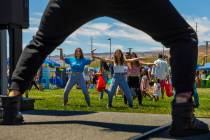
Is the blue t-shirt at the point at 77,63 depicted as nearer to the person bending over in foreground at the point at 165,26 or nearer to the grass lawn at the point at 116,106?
the grass lawn at the point at 116,106

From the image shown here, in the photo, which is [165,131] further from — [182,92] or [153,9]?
[153,9]

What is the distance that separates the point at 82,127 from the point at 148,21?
1.19 metres

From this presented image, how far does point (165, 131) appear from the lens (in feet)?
11.5

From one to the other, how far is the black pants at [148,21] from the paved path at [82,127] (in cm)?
52

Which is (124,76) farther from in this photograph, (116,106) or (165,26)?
(165,26)

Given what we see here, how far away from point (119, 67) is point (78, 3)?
26.4 ft

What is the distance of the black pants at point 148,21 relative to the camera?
3.06 m

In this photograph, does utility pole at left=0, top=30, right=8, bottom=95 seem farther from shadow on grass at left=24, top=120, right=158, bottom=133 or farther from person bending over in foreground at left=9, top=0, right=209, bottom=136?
person bending over in foreground at left=9, top=0, right=209, bottom=136

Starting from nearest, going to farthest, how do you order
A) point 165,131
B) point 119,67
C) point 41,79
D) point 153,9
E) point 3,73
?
point 153,9 → point 165,131 → point 3,73 → point 119,67 → point 41,79

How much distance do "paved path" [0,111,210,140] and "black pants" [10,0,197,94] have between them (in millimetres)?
515

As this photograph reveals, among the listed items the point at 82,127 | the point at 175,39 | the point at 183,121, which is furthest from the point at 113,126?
the point at 175,39

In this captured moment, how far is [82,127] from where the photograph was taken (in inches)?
151

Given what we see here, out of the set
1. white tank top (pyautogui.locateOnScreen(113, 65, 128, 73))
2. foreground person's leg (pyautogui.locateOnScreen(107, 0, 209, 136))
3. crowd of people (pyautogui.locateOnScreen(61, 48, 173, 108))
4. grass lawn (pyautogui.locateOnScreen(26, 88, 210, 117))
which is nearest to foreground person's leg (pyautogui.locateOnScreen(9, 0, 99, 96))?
foreground person's leg (pyautogui.locateOnScreen(107, 0, 209, 136))

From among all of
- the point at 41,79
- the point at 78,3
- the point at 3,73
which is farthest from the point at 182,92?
the point at 41,79
